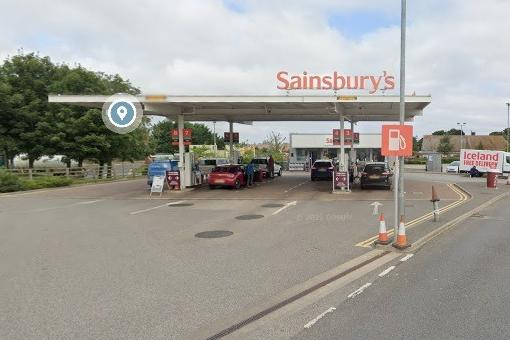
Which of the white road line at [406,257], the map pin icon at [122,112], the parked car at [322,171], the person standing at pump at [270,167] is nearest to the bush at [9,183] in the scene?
the map pin icon at [122,112]

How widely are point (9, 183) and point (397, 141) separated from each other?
2261 centimetres

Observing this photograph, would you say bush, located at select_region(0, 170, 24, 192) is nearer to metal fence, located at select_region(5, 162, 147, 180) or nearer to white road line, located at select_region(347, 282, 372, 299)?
metal fence, located at select_region(5, 162, 147, 180)

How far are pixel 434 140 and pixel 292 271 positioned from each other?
108m

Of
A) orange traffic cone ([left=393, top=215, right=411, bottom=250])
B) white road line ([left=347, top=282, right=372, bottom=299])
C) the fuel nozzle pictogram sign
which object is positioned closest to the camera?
white road line ([left=347, top=282, right=372, bottom=299])

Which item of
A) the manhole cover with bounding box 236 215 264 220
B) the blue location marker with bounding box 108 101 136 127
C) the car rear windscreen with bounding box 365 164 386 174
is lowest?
the manhole cover with bounding box 236 215 264 220

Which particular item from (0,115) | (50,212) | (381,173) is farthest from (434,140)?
(50,212)

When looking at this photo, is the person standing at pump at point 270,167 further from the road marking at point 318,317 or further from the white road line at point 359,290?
the road marking at point 318,317

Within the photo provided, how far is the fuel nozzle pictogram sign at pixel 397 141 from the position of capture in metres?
9.77

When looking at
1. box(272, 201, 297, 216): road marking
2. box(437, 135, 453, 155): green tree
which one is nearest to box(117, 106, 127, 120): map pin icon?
box(272, 201, 297, 216): road marking

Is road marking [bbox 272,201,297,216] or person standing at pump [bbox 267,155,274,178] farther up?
person standing at pump [bbox 267,155,274,178]

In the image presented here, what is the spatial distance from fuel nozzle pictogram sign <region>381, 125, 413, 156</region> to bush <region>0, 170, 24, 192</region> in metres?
22.2

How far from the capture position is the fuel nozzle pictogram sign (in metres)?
9.77

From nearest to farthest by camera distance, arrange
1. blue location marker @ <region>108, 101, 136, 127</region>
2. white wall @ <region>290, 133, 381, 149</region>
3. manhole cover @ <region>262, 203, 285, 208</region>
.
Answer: manhole cover @ <region>262, 203, 285, 208</region>, blue location marker @ <region>108, 101, 136, 127</region>, white wall @ <region>290, 133, 381, 149</region>

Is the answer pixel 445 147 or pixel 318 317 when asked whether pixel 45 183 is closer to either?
pixel 318 317
